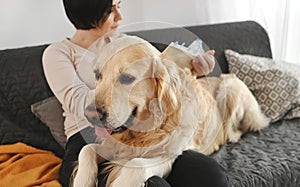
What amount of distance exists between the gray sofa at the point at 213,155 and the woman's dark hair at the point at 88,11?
0.20 m

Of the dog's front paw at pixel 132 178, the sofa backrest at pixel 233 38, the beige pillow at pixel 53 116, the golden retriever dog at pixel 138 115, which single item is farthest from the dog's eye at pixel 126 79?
the sofa backrest at pixel 233 38

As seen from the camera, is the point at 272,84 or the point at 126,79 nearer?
the point at 126,79

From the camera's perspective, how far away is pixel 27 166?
1.67 metres

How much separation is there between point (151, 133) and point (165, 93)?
166mm

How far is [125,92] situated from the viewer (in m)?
1.27

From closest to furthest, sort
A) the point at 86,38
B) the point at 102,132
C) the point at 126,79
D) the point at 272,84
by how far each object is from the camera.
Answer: the point at 126,79, the point at 102,132, the point at 86,38, the point at 272,84

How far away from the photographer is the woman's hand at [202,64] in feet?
4.99

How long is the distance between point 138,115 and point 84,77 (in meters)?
0.35

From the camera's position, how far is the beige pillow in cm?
180

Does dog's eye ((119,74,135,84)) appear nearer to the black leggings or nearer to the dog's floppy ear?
the dog's floppy ear

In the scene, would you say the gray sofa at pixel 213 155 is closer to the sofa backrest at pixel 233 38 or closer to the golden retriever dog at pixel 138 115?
the golden retriever dog at pixel 138 115

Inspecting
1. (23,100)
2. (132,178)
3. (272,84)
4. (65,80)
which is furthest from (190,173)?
(272,84)

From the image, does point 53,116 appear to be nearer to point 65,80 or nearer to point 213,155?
point 65,80

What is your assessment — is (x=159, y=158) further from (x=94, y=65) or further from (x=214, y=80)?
(x=214, y=80)
